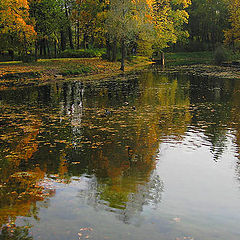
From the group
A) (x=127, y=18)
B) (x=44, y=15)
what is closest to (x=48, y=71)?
(x=127, y=18)

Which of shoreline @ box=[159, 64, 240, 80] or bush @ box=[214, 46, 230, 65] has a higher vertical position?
bush @ box=[214, 46, 230, 65]

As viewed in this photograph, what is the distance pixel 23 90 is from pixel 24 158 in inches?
656

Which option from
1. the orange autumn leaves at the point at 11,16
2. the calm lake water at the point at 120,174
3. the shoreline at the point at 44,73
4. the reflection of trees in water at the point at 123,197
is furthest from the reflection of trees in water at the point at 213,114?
the orange autumn leaves at the point at 11,16

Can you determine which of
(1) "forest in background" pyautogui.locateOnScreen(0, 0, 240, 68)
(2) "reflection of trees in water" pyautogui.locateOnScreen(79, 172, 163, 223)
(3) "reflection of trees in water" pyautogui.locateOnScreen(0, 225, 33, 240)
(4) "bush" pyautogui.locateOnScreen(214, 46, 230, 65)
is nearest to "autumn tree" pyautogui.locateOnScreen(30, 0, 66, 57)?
(1) "forest in background" pyautogui.locateOnScreen(0, 0, 240, 68)

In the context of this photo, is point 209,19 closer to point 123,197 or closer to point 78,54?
point 78,54

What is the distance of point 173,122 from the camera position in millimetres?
13500

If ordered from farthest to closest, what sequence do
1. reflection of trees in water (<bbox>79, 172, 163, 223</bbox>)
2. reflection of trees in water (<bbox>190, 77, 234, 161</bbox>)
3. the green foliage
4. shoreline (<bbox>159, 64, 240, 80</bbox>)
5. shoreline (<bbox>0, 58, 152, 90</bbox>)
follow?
1. the green foliage
2. shoreline (<bbox>159, 64, 240, 80</bbox>)
3. shoreline (<bbox>0, 58, 152, 90</bbox>)
4. reflection of trees in water (<bbox>190, 77, 234, 161</bbox>)
5. reflection of trees in water (<bbox>79, 172, 163, 223</bbox>)

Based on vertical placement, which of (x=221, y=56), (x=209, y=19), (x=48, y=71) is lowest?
(x=48, y=71)

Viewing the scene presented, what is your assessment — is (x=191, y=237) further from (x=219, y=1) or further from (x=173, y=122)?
(x=219, y=1)

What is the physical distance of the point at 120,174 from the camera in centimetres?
790

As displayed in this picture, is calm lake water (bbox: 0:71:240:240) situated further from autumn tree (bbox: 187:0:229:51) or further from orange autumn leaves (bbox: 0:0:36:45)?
autumn tree (bbox: 187:0:229:51)

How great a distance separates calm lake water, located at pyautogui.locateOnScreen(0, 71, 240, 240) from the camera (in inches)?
219

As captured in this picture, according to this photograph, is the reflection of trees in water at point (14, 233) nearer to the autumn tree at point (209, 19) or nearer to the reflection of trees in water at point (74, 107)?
the reflection of trees in water at point (74, 107)

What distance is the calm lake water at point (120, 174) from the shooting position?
5.57m
